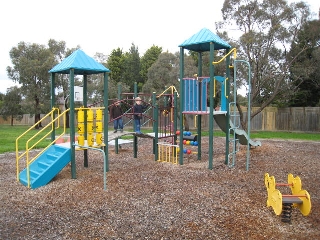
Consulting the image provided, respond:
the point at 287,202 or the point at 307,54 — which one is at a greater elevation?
the point at 307,54

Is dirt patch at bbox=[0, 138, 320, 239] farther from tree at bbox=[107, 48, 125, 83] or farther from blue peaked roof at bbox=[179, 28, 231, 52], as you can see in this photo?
tree at bbox=[107, 48, 125, 83]

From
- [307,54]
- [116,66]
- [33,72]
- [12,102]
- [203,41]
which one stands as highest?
[116,66]

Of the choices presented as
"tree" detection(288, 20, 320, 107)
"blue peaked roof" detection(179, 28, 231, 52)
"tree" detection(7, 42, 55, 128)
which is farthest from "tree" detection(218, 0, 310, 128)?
"tree" detection(7, 42, 55, 128)

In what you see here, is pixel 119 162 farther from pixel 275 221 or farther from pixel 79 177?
pixel 275 221

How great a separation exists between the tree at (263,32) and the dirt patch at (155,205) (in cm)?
1177

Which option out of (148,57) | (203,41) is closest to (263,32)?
(203,41)

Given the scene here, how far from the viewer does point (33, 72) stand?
2619cm

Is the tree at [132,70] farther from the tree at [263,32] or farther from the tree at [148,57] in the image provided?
the tree at [263,32]

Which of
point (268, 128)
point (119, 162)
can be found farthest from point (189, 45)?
point (268, 128)

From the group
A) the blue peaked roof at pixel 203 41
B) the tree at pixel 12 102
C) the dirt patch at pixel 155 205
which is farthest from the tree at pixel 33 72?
the blue peaked roof at pixel 203 41

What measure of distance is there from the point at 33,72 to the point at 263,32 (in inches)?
740

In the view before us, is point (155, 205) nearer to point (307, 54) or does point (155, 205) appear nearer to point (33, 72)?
point (307, 54)

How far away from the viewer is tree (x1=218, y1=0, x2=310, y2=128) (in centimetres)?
1872

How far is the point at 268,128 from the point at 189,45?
19384 millimetres
